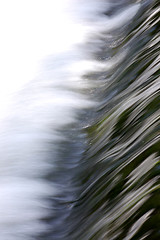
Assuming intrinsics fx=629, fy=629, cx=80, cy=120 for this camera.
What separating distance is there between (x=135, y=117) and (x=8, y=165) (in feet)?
3.12

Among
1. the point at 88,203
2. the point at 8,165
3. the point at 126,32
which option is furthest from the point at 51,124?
the point at 126,32

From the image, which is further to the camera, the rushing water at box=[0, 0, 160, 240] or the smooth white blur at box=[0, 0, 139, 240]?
the smooth white blur at box=[0, 0, 139, 240]

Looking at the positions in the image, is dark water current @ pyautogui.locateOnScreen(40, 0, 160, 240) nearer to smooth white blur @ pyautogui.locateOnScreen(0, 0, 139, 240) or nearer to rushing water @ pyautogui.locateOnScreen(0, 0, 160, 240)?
rushing water @ pyautogui.locateOnScreen(0, 0, 160, 240)

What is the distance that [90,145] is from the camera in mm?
3449

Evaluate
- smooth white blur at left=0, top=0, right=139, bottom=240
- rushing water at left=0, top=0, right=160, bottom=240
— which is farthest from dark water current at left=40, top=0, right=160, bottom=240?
smooth white blur at left=0, top=0, right=139, bottom=240

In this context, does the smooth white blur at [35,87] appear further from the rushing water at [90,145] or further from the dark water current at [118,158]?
the dark water current at [118,158]

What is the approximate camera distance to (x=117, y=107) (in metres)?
3.40

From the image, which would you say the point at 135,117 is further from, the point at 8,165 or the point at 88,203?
the point at 8,165

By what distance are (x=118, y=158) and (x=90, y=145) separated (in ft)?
2.54

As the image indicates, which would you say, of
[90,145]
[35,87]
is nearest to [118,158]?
[90,145]

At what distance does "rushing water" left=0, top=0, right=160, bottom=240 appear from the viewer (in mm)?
2254

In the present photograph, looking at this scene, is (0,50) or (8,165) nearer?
(8,165)

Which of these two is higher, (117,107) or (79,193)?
(117,107)

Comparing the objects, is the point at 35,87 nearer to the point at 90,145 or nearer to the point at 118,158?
the point at 90,145
